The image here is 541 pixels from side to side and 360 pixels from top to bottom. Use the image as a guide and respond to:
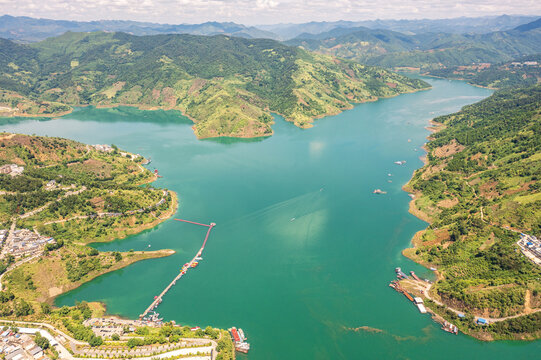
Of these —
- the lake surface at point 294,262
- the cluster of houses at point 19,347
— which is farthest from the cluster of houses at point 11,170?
the cluster of houses at point 19,347

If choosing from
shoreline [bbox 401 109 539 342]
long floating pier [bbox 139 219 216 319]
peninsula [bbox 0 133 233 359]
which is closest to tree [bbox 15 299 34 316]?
peninsula [bbox 0 133 233 359]

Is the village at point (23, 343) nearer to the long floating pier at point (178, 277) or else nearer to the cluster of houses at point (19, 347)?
the cluster of houses at point (19, 347)

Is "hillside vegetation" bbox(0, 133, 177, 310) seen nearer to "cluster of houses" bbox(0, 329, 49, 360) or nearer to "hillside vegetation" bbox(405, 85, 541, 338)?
"cluster of houses" bbox(0, 329, 49, 360)

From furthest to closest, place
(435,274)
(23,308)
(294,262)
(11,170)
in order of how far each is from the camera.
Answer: (11,170) → (294,262) → (435,274) → (23,308)

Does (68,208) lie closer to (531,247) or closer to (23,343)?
(23,343)

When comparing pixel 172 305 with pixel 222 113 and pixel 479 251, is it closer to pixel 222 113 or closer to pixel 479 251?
pixel 479 251

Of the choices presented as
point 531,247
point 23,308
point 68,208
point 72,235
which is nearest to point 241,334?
point 23,308
